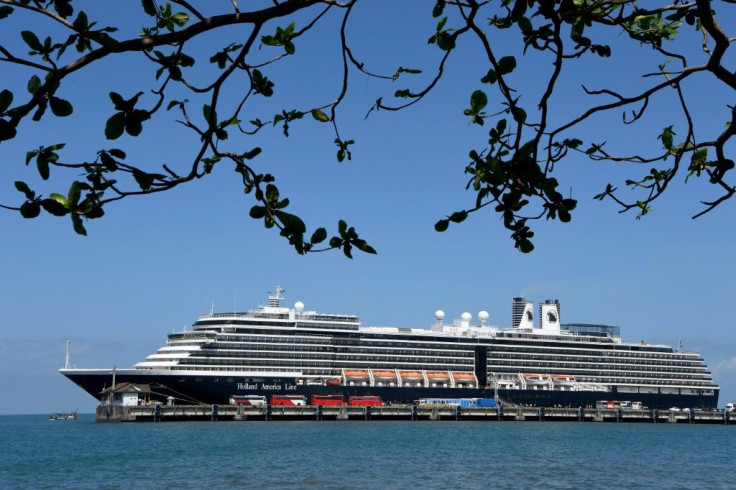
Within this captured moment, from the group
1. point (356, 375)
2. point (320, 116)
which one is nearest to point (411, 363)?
point (356, 375)

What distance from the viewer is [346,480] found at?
29.4 m

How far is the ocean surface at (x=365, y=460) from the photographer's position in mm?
29953

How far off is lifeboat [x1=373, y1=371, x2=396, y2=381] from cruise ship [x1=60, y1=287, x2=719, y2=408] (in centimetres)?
15

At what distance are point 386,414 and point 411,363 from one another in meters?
12.2

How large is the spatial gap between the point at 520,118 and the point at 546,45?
394 millimetres

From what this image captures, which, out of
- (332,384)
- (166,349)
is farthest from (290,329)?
(166,349)

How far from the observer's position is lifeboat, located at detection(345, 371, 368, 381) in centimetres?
8375

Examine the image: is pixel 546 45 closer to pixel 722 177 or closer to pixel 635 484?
pixel 722 177

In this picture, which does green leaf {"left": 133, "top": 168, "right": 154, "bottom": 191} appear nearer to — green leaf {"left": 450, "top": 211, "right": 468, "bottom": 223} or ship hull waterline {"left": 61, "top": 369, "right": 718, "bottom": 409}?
green leaf {"left": 450, "top": 211, "right": 468, "bottom": 223}

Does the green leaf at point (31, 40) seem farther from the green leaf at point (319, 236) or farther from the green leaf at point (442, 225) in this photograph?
the green leaf at point (442, 225)

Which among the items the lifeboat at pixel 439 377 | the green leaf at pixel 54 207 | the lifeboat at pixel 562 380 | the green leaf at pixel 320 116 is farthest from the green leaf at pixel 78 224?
the lifeboat at pixel 562 380

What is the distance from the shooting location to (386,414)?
75625 millimetres

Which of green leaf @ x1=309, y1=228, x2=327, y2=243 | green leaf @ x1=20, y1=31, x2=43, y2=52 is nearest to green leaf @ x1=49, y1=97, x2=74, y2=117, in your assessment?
green leaf @ x1=20, y1=31, x2=43, y2=52

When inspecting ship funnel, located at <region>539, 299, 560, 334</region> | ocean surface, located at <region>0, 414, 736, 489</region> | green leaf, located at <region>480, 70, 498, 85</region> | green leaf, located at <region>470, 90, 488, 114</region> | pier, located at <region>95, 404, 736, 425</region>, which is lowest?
ocean surface, located at <region>0, 414, 736, 489</region>
